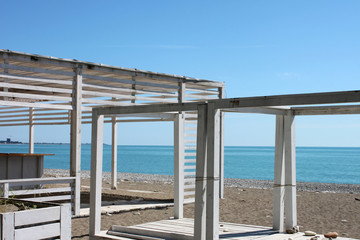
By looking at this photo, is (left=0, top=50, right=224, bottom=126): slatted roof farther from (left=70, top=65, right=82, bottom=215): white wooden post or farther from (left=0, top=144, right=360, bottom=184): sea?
(left=0, top=144, right=360, bottom=184): sea

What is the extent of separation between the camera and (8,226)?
15.5 ft

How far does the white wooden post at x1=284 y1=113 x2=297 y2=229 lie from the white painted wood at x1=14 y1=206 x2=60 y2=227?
3689mm

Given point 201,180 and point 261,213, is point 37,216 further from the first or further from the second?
point 261,213

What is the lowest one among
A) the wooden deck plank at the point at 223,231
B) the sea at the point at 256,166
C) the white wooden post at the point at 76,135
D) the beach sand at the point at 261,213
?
the sea at the point at 256,166

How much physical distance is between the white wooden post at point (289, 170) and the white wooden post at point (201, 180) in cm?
156

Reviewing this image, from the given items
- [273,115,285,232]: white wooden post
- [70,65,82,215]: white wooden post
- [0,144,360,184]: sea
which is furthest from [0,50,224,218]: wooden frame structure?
[0,144,360,184]: sea

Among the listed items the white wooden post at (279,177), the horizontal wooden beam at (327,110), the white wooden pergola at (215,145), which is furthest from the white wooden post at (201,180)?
the horizontal wooden beam at (327,110)

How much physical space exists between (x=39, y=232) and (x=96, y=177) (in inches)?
107

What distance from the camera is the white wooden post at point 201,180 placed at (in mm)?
6496

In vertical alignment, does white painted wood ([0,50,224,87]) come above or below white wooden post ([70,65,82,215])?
above

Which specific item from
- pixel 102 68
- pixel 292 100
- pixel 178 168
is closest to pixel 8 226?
pixel 292 100

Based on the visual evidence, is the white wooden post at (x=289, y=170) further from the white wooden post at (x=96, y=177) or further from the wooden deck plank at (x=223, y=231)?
the white wooden post at (x=96, y=177)

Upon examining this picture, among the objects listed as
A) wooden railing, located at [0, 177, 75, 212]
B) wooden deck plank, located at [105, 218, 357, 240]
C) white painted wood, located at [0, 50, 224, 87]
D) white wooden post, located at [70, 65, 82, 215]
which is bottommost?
wooden deck plank, located at [105, 218, 357, 240]

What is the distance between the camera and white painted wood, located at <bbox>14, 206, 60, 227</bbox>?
4852 mm
